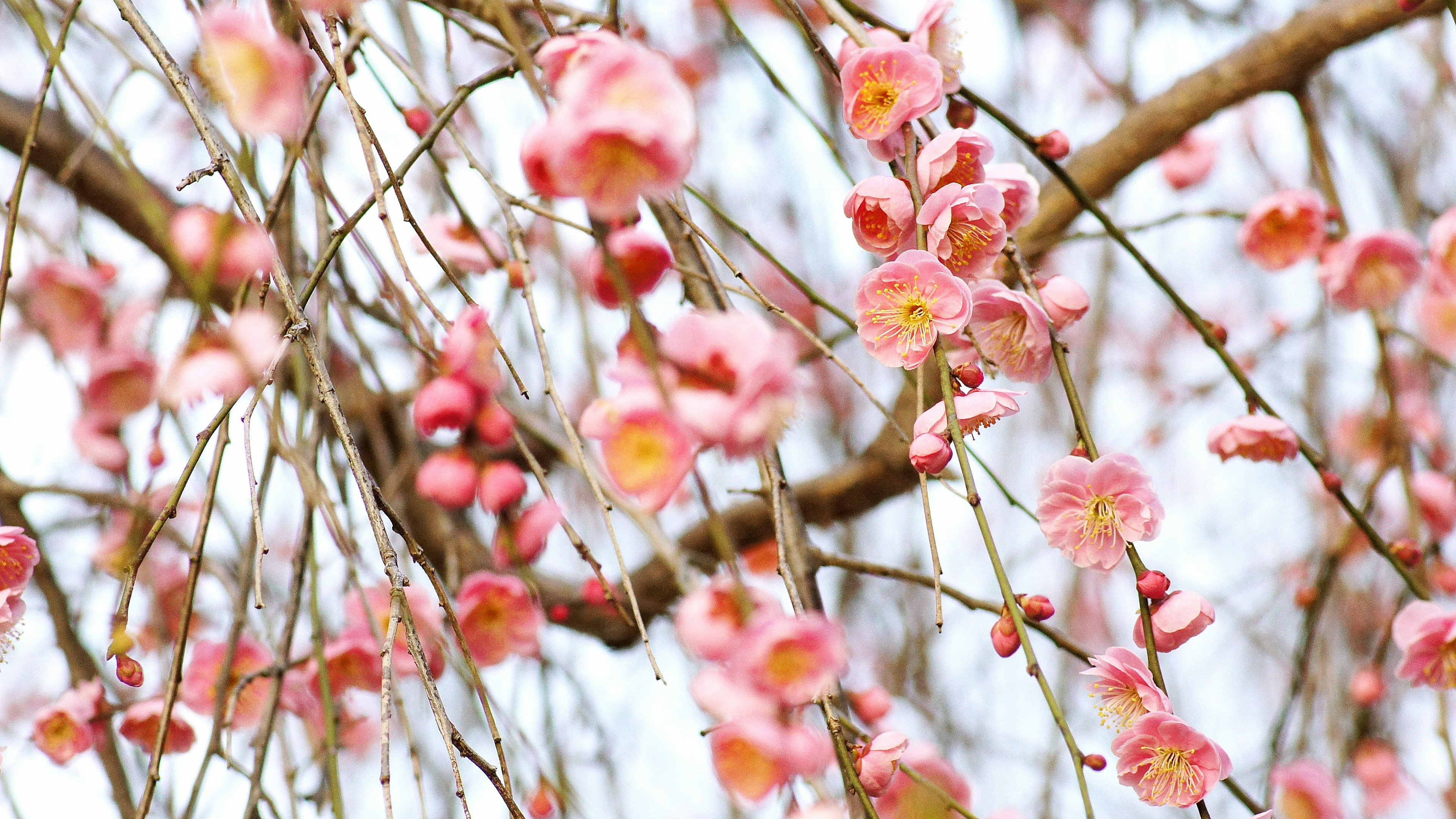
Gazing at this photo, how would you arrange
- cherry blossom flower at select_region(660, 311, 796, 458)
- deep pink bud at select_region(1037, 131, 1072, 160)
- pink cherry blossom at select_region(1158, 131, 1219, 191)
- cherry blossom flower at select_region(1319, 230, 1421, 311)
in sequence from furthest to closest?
pink cherry blossom at select_region(1158, 131, 1219, 191) < cherry blossom flower at select_region(1319, 230, 1421, 311) < deep pink bud at select_region(1037, 131, 1072, 160) < cherry blossom flower at select_region(660, 311, 796, 458)

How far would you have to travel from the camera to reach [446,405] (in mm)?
924

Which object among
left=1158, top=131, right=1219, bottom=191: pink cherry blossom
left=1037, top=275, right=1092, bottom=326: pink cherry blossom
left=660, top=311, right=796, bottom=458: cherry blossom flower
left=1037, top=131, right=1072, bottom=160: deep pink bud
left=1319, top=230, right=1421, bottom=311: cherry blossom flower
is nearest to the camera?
left=660, top=311, right=796, bottom=458: cherry blossom flower

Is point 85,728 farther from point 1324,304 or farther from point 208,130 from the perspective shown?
point 1324,304

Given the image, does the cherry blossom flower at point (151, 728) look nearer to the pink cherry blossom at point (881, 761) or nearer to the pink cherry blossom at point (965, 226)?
the pink cherry blossom at point (881, 761)

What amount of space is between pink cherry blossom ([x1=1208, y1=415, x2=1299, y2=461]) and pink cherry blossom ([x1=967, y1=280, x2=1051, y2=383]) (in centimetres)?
32

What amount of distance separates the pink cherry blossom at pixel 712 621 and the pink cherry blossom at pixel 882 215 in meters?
0.37

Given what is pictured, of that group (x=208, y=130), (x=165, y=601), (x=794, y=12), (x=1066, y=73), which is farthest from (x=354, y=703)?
(x=1066, y=73)

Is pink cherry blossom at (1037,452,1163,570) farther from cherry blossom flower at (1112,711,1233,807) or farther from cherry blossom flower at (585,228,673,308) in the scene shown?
cherry blossom flower at (585,228,673,308)

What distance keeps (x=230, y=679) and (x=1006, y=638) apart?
77 centimetres

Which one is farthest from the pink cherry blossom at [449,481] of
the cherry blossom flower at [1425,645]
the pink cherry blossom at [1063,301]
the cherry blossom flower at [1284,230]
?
the cherry blossom flower at [1284,230]

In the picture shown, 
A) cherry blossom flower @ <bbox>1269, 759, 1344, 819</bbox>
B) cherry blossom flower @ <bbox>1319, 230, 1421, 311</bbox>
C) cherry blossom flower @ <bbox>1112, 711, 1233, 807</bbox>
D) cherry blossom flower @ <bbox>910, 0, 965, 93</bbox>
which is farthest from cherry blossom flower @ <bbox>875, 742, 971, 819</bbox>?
cherry blossom flower @ <bbox>1319, 230, 1421, 311</bbox>

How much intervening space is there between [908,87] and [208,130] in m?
0.49

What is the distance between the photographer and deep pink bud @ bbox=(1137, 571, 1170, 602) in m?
0.80

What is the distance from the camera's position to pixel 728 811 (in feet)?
5.74
